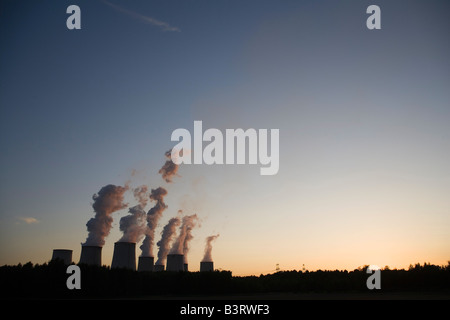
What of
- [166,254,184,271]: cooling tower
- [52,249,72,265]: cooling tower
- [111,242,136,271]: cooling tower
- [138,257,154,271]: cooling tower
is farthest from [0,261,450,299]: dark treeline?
[138,257,154,271]: cooling tower

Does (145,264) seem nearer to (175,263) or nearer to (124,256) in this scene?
(175,263)

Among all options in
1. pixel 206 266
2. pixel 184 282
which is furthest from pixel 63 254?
pixel 206 266

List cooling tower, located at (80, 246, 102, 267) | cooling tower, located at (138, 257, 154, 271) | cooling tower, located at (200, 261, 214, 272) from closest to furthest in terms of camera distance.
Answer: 1. cooling tower, located at (80, 246, 102, 267)
2. cooling tower, located at (138, 257, 154, 271)
3. cooling tower, located at (200, 261, 214, 272)

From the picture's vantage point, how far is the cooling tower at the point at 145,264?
194 ft

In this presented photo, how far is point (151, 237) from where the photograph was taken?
211ft

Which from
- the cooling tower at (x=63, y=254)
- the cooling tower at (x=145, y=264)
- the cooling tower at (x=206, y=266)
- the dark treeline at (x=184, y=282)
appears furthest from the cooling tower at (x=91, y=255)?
the cooling tower at (x=206, y=266)

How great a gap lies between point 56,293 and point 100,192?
1587cm

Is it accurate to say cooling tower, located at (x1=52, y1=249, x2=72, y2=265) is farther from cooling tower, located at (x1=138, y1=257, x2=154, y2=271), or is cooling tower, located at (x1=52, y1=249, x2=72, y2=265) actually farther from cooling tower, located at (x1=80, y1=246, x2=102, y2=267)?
cooling tower, located at (x1=138, y1=257, x2=154, y2=271)

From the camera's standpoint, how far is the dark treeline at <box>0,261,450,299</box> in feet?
116

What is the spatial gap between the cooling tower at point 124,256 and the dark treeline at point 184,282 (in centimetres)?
269

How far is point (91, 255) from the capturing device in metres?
43.8

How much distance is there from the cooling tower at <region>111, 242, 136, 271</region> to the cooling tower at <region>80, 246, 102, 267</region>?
1640 mm
